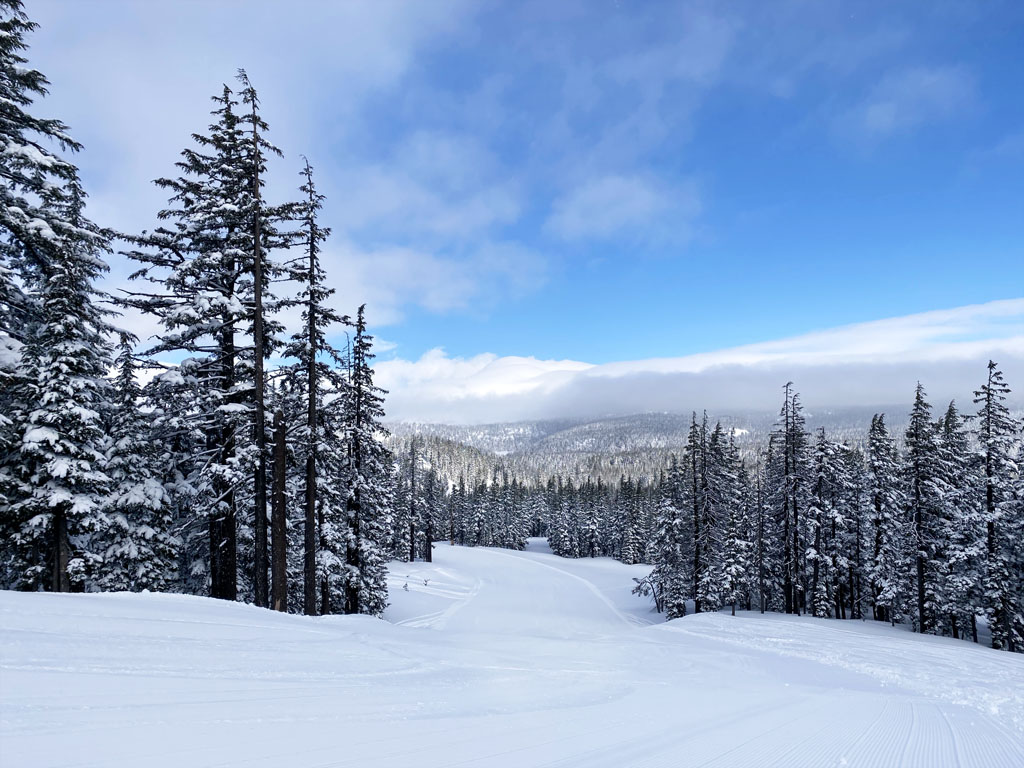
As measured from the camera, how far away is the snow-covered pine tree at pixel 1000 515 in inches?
966

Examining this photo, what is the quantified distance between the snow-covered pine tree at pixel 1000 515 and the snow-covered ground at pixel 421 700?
1689cm

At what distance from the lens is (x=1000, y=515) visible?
24734 mm

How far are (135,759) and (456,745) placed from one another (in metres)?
2.53

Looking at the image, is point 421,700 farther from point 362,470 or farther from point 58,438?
point 362,470

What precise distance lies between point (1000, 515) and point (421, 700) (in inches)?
1256

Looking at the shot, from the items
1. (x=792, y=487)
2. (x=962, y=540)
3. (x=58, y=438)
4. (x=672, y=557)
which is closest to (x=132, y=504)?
(x=58, y=438)

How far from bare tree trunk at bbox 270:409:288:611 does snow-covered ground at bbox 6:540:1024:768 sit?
2.26 m

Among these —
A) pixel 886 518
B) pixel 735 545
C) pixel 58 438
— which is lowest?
pixel 735 545

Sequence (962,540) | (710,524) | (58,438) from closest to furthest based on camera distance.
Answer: (58,438) → (962,540) → (710,524)

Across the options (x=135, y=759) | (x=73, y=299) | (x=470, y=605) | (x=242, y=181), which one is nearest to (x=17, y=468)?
(x=73, y=299)

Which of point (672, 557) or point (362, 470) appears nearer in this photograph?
point (362, 470)

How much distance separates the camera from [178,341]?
1365cm

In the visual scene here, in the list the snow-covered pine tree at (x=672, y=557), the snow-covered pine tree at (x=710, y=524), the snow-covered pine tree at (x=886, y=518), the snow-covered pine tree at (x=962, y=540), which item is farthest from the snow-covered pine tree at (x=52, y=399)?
the snow-covered pine tree at (x=886, y=518)

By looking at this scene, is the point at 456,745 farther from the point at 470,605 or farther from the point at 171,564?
the point at 470,605
